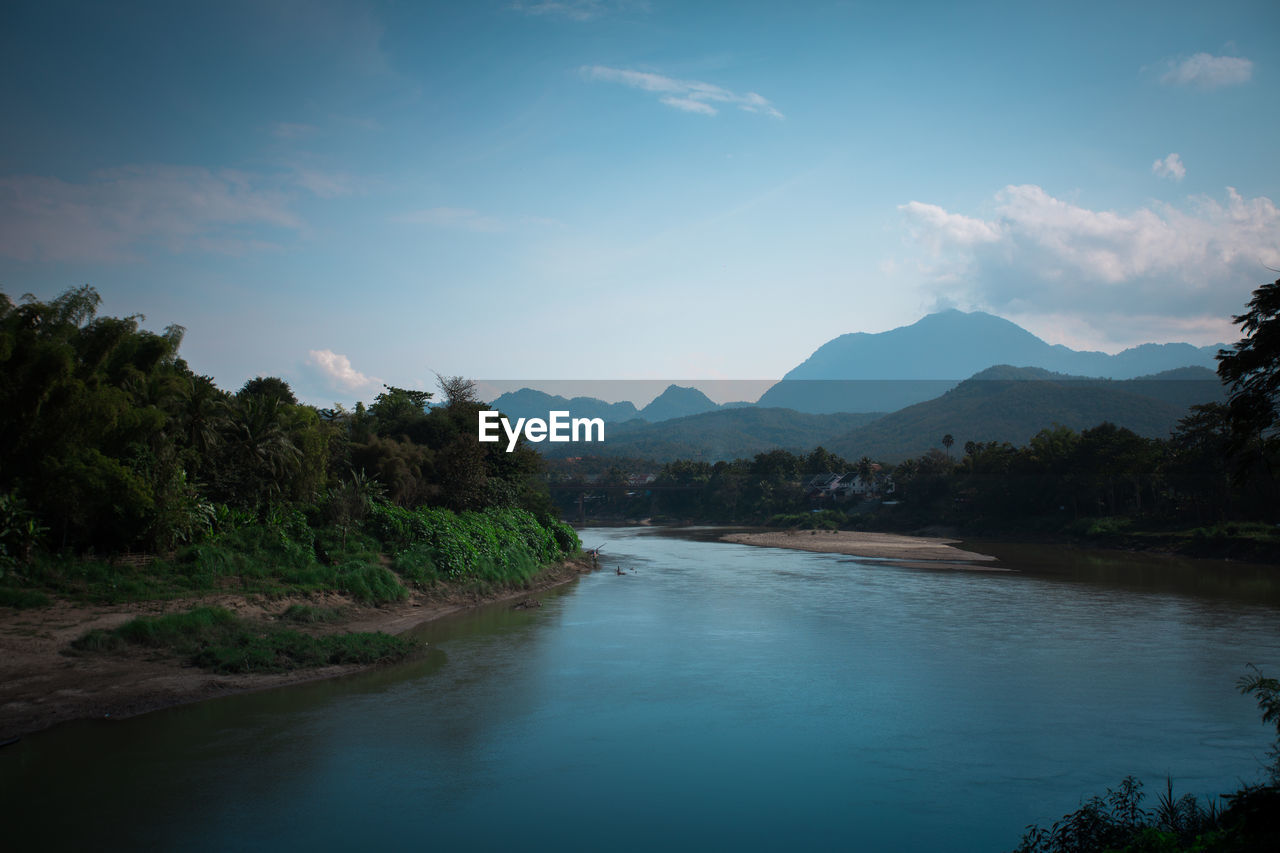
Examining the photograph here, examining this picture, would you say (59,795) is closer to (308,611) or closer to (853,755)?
(308,611)

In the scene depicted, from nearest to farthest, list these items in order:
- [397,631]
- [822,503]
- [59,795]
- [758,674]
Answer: [59,795] < [758,674] < [397,631] < [822,503]

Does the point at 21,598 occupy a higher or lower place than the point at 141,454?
lower

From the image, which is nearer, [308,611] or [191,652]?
[191,652]

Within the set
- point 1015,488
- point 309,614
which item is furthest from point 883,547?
point 309,614

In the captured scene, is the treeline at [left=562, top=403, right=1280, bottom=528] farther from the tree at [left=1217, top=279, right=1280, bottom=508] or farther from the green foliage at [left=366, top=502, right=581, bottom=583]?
the green foliage at [left=366, top=502, right=581, bottom=583]

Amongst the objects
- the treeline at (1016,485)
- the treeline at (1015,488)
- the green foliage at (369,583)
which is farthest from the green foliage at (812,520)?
the green foliage at (369,583)

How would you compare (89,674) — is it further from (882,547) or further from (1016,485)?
(1016,485)

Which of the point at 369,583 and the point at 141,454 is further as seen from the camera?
the point at 369,583

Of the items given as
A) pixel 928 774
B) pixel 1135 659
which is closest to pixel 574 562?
pixel 1135 659
